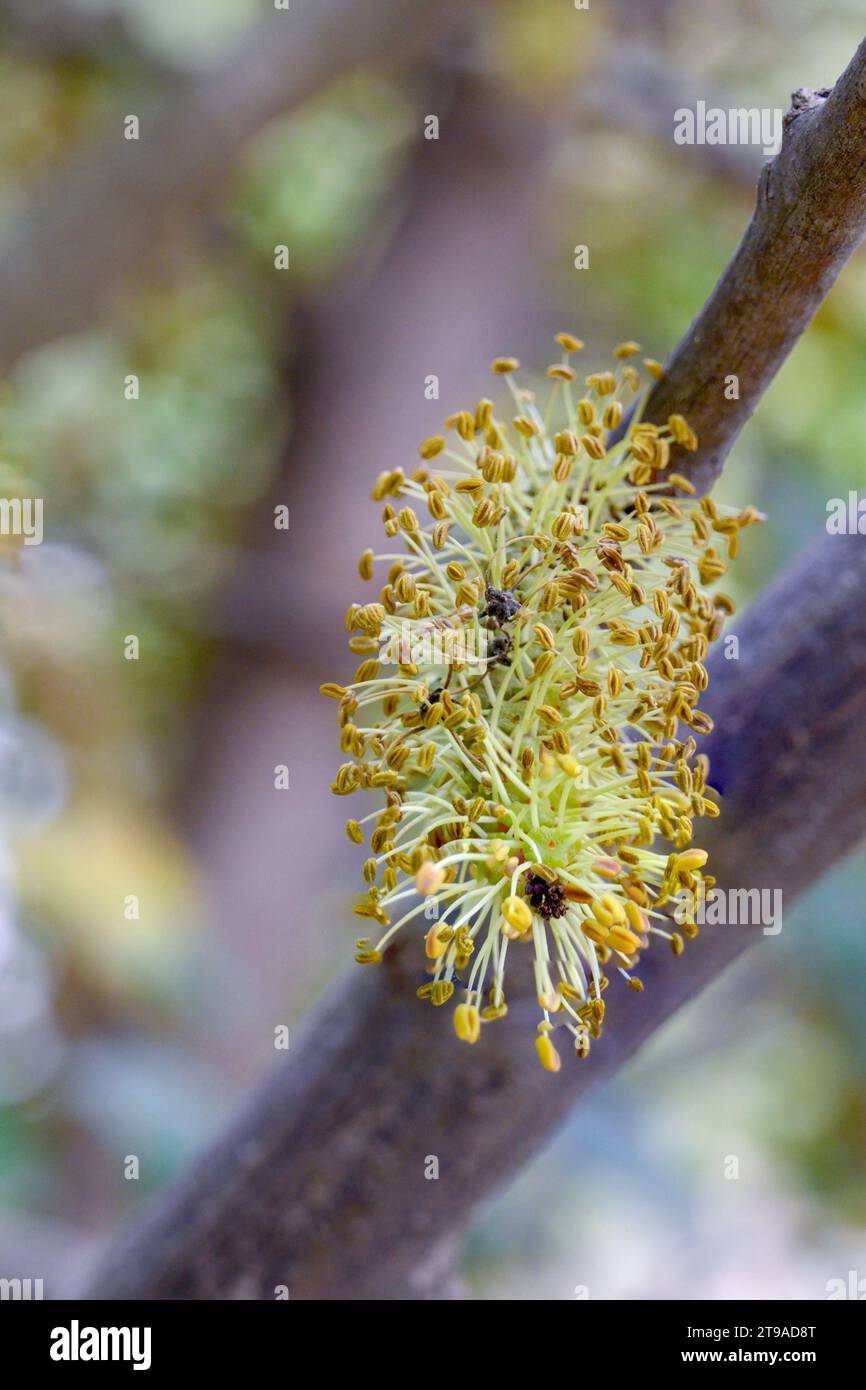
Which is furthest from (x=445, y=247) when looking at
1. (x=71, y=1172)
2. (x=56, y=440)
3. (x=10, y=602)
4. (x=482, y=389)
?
(x=71, y=1172)

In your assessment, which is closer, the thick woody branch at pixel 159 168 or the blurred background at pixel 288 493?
the thick woody branch at pixel 159 168

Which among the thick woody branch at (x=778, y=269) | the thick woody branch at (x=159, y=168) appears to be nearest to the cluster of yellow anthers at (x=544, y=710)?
the thick woody branch at (x=778, y=269)

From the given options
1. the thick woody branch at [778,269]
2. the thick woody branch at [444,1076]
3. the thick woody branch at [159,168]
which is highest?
the thick woody branch at [159,168]

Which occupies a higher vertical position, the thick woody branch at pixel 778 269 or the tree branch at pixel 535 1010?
the thick woody branch at pixel 778 269

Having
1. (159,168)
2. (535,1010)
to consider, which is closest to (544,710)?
(535,1010)

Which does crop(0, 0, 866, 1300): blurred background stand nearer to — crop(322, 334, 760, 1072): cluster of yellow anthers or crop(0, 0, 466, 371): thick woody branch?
crop(0, 0, 466, 371): thick woody branch

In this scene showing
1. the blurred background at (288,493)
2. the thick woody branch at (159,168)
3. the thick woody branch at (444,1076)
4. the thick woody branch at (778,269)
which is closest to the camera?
the thick woody branch at (778,269)

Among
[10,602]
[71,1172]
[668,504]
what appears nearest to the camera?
[668,504]

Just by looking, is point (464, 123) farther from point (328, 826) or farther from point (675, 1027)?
point (675, 1027)

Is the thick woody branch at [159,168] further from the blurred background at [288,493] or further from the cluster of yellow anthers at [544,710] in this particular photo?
the cluster of yellow anthers at [544,710]
